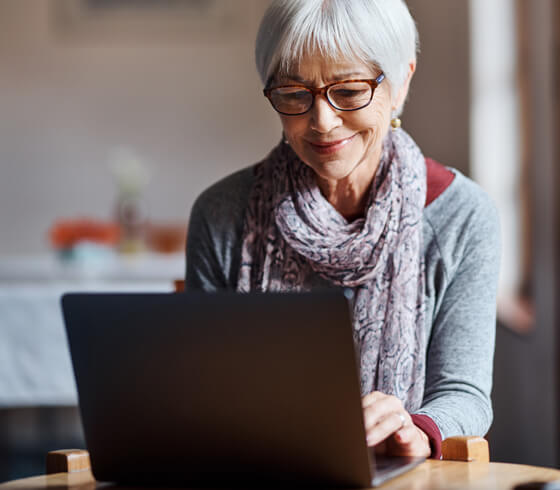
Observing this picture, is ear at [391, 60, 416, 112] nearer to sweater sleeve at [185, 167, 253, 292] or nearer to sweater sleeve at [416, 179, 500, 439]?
sweater sleeve at [416, 179, 500, 439]

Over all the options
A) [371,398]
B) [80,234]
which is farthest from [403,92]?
[80,234]

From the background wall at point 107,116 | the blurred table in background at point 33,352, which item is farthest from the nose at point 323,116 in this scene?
the background wall at point 107,116

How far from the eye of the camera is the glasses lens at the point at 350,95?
3.68 feet

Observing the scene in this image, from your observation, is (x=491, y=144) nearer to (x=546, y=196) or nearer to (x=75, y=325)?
(x=546, y=196)

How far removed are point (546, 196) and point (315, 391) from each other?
1.80 meters

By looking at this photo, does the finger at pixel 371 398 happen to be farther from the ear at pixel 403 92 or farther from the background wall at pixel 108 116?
the background wall at pixel 108 116

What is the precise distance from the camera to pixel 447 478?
0.78 meters

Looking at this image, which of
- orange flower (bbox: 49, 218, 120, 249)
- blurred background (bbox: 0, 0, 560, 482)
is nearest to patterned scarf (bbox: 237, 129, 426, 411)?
blurred background (bbox: 0, 0, 560, 482)

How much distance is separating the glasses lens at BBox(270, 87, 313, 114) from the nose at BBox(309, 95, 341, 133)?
1 centimetres

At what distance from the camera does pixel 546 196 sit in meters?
2.30

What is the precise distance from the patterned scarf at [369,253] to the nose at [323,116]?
0.52 feet

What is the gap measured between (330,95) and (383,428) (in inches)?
19.3

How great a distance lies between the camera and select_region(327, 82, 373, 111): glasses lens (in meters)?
1.12

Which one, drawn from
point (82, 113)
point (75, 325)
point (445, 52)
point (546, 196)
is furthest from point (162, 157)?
point (75, 325)
